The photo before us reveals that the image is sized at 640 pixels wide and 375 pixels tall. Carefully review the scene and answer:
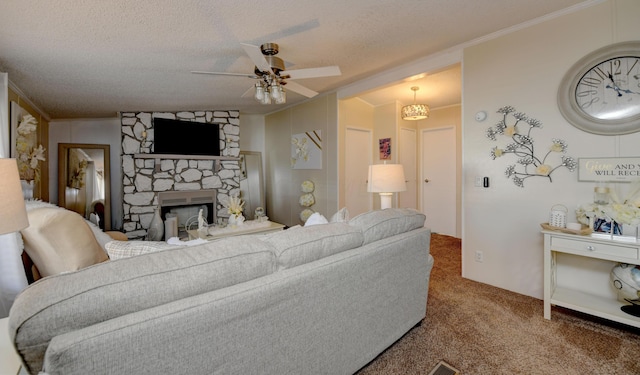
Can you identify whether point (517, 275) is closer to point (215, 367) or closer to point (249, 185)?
point (215, 367)

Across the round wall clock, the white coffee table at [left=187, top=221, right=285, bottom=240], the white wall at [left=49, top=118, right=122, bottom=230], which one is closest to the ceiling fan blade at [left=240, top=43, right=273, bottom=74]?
the white coffee table at [left=187, top=221, right=285, bottom=240]

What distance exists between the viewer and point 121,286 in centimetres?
84

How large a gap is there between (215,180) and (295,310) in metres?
4.61

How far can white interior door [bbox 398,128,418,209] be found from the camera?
5.25 m

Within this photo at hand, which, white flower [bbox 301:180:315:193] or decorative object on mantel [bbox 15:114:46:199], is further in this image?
white flower [bbox 301:180:315:193]

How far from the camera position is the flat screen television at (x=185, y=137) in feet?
15.6

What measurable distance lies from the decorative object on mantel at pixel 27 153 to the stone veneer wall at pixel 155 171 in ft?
3.66

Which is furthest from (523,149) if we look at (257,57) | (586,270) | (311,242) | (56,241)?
(56,241)

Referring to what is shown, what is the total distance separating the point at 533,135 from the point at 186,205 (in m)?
5.18

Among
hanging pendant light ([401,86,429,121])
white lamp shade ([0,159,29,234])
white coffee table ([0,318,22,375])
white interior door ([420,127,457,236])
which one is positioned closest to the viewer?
white coffee table ([0,318,22,375])

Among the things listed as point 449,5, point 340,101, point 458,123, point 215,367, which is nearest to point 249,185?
point 340,101

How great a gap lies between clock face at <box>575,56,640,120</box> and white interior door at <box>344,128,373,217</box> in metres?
2.97

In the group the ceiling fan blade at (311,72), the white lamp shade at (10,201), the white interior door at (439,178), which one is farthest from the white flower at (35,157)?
the white interior door at (439,178)

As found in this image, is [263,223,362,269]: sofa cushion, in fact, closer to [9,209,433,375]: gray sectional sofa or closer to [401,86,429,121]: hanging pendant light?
[9,209,433,375]: gray sectional sofa
